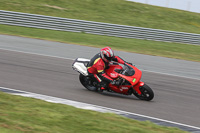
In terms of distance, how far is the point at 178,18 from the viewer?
103 ft

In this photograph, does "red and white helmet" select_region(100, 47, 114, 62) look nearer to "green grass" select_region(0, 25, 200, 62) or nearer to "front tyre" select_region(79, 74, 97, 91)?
"front tyre" select_region(79, 74, 97, 91)

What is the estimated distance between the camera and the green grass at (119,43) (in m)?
18.7

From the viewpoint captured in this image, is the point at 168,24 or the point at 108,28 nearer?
the point at 108,28

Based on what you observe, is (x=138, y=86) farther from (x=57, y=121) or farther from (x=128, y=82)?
(x=57, y=121)

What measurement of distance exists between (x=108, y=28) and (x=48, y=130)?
17.6m

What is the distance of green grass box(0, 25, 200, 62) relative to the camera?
18.7 metres

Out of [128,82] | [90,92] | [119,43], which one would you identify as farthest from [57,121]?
[119,43]

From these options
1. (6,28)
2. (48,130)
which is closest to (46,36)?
(6,28)

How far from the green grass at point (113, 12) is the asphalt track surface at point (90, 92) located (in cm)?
1210

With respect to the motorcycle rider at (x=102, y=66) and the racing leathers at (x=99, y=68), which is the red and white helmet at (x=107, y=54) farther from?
the racing leathers at (x=99, y=68)

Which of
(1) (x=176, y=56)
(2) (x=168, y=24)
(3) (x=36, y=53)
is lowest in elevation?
(3) (x=36, y=53)

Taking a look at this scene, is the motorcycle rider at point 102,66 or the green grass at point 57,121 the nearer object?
the green grass at point 57,121

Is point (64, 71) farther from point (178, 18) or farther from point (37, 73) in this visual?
point (178, 18)

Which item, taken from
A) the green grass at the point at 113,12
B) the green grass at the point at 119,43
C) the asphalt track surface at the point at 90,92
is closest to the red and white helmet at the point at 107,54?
the asphalt track surface at the point at 90,92
